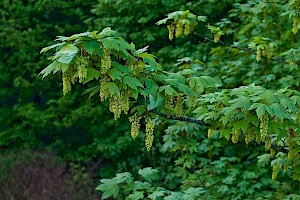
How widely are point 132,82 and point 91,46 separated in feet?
0.99

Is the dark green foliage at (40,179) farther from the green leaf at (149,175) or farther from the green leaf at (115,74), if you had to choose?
the green leaf at (115,74)

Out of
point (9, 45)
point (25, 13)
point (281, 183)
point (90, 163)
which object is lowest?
point (90, 163)

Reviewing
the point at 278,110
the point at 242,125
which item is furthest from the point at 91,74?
the point at 278,110

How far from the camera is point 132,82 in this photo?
2.50 meters

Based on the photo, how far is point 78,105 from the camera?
316 inches

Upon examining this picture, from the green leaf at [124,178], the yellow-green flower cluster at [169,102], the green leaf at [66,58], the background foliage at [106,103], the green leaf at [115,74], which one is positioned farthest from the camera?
the background foliage at [106,103]

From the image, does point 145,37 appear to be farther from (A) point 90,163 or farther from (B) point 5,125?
(B) point 5,125

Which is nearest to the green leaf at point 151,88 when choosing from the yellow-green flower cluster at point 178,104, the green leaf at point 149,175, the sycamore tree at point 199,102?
the sycamore tree at point 199,102

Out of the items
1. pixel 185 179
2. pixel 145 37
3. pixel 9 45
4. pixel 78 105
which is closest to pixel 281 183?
pixel 185 179

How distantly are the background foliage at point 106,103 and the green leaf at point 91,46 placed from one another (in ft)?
9.13

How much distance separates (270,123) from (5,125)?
6177mm

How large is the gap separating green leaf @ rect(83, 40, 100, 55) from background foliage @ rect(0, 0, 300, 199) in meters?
2.78

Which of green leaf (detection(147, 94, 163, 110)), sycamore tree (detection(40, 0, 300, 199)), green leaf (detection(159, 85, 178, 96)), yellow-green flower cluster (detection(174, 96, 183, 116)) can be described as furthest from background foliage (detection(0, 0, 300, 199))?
green leaf (detection(159, 85, 178, 96))

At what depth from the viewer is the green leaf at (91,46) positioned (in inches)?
92.8
